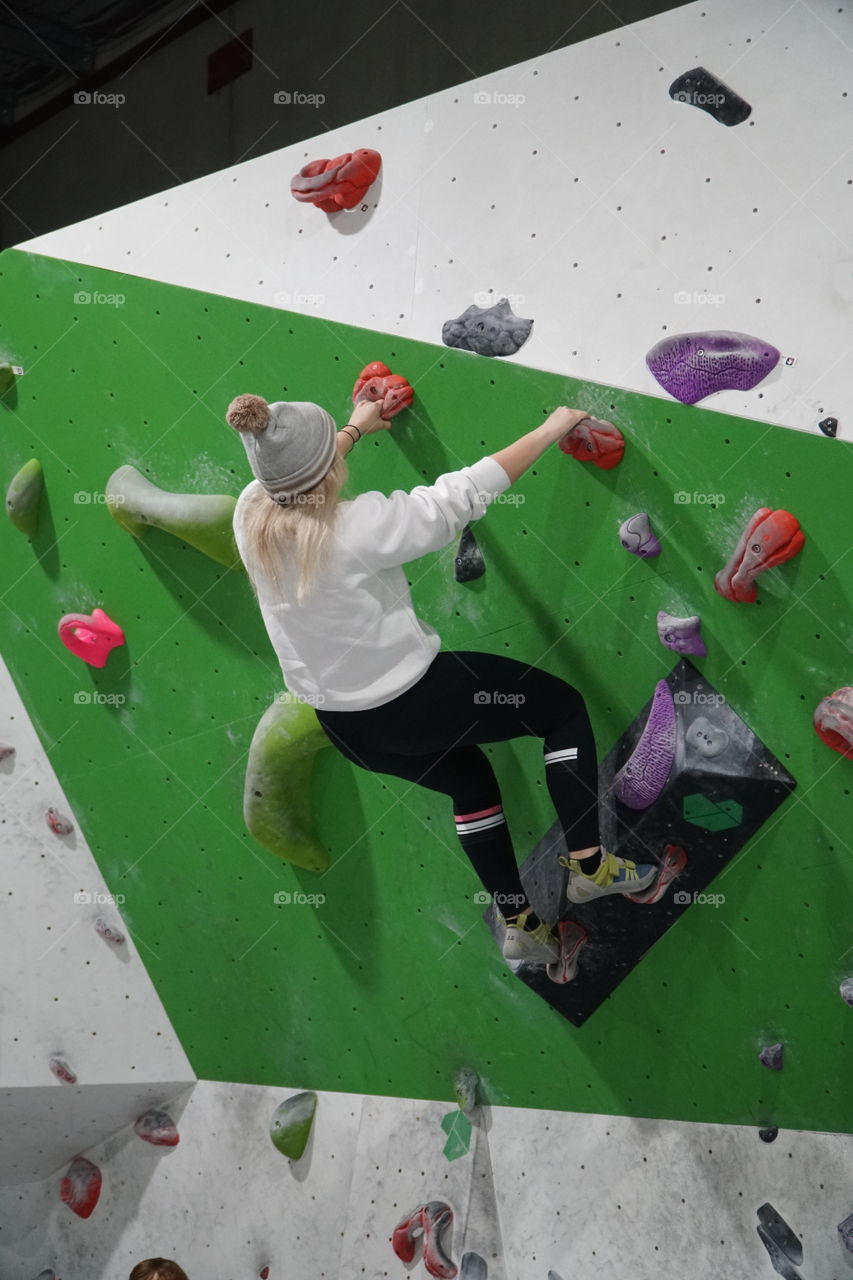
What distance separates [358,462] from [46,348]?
3.36ft

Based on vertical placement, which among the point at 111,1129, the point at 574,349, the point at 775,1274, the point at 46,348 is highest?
the point at 574,349

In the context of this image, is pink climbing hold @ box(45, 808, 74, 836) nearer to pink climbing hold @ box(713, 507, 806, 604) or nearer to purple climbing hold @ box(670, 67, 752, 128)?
pink climbing hold @ box(713, 507, 806, 604)

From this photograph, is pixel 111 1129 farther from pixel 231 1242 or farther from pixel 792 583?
pixel 792 583

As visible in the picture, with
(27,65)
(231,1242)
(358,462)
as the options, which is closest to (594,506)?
(358,462)

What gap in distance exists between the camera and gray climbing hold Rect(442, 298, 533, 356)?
2.90 meters

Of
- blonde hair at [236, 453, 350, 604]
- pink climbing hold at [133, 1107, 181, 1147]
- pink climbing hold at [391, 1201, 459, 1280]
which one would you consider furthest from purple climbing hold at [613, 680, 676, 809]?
pink climbing hold at [133, 1107, 181, 1147]

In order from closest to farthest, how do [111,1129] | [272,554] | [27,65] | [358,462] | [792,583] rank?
1. [272,554]
2. [792,583]
3. [358,462]
4. [27,65]
5. [111,1129]

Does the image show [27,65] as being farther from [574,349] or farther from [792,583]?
[792,583]

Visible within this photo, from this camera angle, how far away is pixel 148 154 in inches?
133

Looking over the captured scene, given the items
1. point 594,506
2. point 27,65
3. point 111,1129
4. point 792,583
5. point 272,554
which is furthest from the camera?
point 111,1129

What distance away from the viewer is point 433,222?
299 cm

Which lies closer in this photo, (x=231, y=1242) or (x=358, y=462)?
(x=358, y=462)

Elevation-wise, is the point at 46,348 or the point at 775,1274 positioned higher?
the point at 46,348

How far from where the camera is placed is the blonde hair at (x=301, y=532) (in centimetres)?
238
